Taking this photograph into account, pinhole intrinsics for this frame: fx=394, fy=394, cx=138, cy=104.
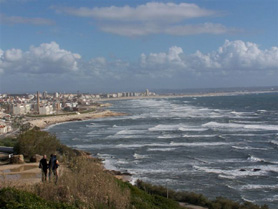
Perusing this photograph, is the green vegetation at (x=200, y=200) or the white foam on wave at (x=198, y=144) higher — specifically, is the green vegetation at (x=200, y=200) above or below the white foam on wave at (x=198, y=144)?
above

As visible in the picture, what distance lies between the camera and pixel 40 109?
4094 inches

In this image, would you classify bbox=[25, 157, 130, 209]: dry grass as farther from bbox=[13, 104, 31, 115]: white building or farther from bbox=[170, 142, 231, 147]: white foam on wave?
bbox=[13, 104, 31, 115]: white building

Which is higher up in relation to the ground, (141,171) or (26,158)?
(26,158)

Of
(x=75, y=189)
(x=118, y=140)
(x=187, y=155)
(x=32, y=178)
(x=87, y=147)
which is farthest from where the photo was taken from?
(x=118, y=140)

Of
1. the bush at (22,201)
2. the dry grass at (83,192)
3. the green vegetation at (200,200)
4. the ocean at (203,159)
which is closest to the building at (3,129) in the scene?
the ocean at (203,159)

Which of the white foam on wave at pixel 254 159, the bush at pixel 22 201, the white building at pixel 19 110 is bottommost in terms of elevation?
the white foam on wave at pixel 254 159

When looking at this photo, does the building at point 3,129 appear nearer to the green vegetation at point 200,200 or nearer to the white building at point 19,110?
the green vegetation at point 200,200

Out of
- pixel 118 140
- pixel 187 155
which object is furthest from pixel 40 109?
pixel 187 155

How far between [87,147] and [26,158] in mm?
17758

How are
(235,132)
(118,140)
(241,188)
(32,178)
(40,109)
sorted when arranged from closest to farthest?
(32,178)
(241,188)
(118,140)
(235,132)
(40,109)

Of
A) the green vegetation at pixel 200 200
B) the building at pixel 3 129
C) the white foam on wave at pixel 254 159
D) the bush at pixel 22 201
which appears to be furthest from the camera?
the building at pixel 3 129

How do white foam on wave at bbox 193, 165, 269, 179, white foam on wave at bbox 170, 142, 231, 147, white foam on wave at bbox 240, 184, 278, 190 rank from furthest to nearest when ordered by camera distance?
1. white foam on wave at bbox 170, 142, 231, 147
2. white foam on wave at bbox 193, 165, 269, 179
3. white foam on wave at bbox 240, 184, 278, 190

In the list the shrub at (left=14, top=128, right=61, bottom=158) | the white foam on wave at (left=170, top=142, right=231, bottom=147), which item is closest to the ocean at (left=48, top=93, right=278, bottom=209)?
the white foam on wave at (left=170, top=142, right=231, bottom=147)

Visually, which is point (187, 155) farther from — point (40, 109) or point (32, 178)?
point (40, 109)
